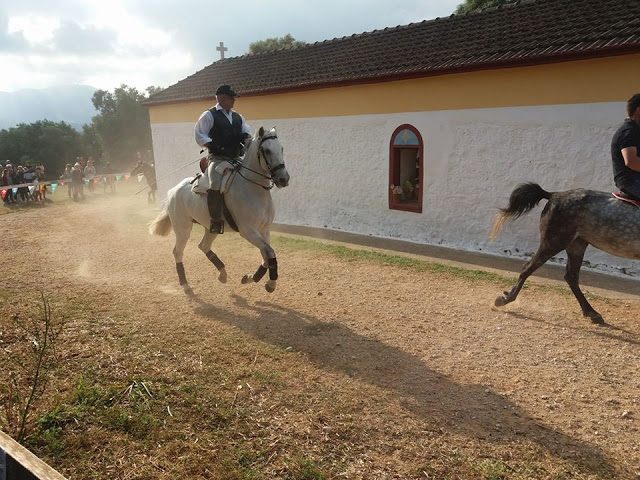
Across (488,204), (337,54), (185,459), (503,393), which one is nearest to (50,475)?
(185,459)

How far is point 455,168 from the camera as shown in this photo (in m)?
10.1

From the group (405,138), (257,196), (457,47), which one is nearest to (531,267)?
(257,196)

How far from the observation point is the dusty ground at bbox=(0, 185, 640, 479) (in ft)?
10.4

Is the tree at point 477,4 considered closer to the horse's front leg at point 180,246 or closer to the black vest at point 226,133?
the black vest at point 226,133

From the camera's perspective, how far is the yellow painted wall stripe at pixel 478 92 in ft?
26.1

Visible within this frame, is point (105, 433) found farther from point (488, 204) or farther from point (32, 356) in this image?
point (488, 204)

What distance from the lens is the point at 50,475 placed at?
6.60 ft

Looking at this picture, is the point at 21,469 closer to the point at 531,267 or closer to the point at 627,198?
the point at 531,267

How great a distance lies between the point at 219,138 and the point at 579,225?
16.5 ft

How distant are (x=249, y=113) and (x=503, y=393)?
12.6 meters

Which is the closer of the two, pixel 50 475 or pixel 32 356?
pixel 50 475

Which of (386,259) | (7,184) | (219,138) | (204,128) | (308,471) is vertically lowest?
(386,259)

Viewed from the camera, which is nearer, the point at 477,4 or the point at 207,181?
the point at 207,181

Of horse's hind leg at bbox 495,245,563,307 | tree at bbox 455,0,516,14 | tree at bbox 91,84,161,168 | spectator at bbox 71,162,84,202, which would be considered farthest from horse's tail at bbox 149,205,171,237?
tree at bbox 91,84,161,168
